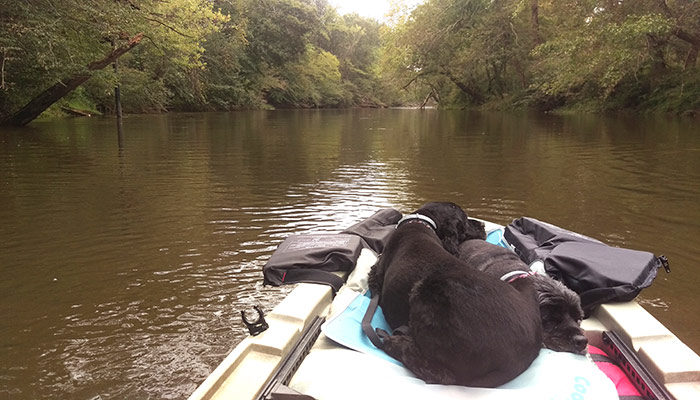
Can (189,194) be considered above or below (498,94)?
below

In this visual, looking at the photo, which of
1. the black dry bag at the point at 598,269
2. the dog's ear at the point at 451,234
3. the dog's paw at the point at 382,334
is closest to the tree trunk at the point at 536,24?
the black dry bag at the point at 598,269

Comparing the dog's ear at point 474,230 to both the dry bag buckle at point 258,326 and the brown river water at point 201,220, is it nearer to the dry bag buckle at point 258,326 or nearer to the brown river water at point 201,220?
the brown river water at point 201,220

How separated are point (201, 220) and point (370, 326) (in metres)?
4.53

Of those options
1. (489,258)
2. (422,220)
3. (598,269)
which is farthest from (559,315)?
(422,220)

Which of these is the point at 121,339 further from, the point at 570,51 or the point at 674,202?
the point at 570,51

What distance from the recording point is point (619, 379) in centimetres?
228

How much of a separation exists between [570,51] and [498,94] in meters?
21.4

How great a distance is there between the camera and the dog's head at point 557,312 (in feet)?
8.15

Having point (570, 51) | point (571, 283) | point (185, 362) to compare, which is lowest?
point (185, 362)

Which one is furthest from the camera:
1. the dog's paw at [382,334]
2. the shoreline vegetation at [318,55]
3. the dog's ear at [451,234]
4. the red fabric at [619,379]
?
the shoreline vegetation at [318,55]

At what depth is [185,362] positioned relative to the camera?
10.4 ft

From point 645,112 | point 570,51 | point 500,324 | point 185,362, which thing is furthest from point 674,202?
point 645,112

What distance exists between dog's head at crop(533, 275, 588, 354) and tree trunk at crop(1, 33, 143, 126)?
18.2 m

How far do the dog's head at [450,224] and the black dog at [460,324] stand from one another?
3.02 feet
